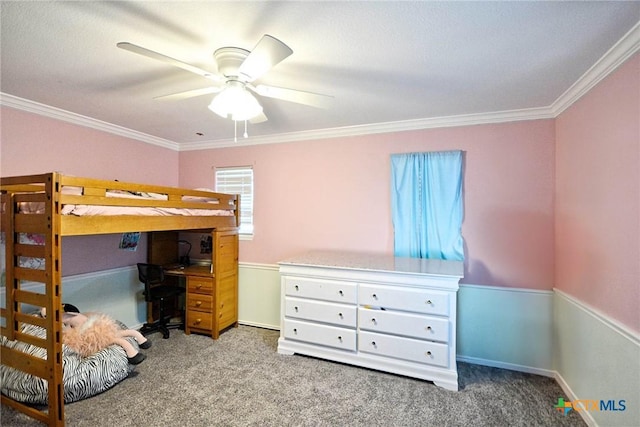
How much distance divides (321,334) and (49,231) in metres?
2.22

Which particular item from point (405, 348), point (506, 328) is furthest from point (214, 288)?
point (506, 328)

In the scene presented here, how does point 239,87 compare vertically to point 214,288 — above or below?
above

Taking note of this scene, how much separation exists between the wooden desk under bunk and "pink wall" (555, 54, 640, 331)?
3.35 m

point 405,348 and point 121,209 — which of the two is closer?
point 121,209

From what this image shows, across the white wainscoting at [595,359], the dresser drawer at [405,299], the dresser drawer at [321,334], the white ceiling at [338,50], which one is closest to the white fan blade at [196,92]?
the white ceiling at [338,50]

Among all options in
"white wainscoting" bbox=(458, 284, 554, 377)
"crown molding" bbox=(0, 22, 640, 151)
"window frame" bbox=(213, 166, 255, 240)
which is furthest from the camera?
"window frame" bbox=(213, 166, 255, 240)

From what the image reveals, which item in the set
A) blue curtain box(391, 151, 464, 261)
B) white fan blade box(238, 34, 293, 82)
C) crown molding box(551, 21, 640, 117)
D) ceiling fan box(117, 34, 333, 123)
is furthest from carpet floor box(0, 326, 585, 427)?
crown molding box(551, 21, 640, 117)

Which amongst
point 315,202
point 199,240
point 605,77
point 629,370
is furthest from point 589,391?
point 199,240

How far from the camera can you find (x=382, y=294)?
2.51m

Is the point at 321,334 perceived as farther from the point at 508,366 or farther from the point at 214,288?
the point at 508,366

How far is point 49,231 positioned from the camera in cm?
179

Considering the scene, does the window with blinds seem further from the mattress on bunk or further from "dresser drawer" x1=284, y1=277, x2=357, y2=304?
"dresser drawer" x1=284, y1=277, x2=357, y2=304

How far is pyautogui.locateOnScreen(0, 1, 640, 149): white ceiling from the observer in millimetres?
1352

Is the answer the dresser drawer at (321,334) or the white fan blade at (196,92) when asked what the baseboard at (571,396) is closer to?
the dresser drawer at (321,334)
